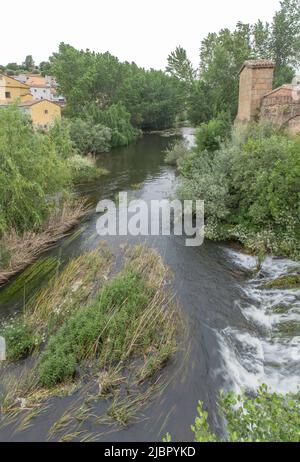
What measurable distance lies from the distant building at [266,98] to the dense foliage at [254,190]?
59.4 inches

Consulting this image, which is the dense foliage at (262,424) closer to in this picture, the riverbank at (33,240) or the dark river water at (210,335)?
the dark river water at (210,335)

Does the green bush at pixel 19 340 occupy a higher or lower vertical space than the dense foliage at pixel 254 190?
lower

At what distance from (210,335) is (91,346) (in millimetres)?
2629

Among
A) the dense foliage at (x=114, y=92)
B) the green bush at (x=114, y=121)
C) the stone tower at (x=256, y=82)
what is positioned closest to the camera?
the stone tower at (x=256, y=82)

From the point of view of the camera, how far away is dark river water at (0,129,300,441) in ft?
16.1

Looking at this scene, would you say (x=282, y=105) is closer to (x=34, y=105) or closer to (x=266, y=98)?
(x=266, y=98)

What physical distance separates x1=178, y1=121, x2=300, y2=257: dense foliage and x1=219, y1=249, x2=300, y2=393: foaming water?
4.71 ft

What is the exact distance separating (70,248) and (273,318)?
7.01 metres

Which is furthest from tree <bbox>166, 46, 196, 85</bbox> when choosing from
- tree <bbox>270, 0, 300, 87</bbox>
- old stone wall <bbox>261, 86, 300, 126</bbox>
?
old stone wall <bbox>261, 86, 300, 126</bbox>

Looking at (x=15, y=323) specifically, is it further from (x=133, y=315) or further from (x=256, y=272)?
(x=256, y=272)

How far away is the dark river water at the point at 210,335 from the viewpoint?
4.92 meters

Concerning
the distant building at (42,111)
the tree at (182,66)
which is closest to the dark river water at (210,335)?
the tree at (182,66)

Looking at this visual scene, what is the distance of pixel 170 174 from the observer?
20.0 meters

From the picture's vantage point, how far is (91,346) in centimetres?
589
